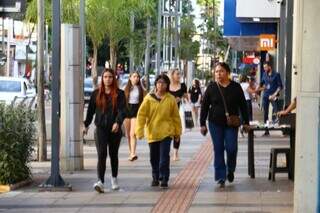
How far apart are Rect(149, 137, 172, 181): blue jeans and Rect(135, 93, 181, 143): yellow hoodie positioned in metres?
0.09

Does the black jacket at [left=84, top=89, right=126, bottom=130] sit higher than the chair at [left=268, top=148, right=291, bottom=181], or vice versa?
the black jacket at [left=84, top=89, right=126, bottom=130]

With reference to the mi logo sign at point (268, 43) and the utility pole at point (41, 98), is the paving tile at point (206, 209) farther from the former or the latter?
the mi logo sign at point (268, 43)

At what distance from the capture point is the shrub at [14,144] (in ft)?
38.7

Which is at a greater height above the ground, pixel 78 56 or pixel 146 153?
pixel 78 56

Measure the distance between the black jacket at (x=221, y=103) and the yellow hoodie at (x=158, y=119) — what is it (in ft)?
1.62

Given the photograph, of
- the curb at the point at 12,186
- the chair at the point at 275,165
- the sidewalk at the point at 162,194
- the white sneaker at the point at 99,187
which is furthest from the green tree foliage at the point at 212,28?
the white sneaker at the point at 99,187

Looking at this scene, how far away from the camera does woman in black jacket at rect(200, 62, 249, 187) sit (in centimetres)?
1180

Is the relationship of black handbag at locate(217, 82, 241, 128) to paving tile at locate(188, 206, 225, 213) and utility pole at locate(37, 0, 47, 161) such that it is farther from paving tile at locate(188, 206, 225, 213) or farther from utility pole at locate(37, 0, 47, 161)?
utility pole at locate(37, 0, 47, 161)

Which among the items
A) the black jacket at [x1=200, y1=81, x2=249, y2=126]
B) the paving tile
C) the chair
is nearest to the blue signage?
the chair

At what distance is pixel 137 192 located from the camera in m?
11.4

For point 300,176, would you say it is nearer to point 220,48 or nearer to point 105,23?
point 105,23

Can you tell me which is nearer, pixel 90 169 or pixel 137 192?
pixel 137 192

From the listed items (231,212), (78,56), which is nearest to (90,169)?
(78,56)

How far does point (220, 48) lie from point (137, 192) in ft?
229
